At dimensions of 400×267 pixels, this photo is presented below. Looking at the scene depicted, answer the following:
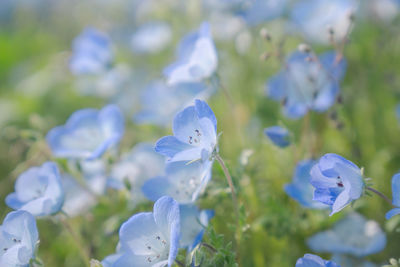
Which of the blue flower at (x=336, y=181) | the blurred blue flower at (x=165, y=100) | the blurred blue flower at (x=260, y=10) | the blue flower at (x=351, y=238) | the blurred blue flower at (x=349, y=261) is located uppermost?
the blurred blue flower at (x=260, y=10)

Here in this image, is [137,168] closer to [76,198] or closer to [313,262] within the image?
[76,198]

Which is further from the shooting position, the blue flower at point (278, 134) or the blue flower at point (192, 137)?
the blue flower at point (278, 134)

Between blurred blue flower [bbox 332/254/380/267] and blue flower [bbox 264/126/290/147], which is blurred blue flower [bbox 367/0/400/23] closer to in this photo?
blue flower [bbox 264/126/290/147]

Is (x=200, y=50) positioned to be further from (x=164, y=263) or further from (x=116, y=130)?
(x=164, y=263)

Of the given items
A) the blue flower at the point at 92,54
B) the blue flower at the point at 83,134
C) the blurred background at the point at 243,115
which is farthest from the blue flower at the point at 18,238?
the blue flower at the point at 92,54

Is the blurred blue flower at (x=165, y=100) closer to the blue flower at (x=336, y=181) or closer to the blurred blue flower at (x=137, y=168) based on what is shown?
the blurred blue flower at (x=137, y=168)

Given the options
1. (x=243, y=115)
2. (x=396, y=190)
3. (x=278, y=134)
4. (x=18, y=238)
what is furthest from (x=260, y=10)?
(x=18, y=238)
